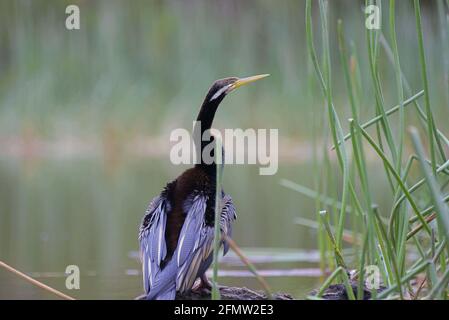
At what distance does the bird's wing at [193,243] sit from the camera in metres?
3.10

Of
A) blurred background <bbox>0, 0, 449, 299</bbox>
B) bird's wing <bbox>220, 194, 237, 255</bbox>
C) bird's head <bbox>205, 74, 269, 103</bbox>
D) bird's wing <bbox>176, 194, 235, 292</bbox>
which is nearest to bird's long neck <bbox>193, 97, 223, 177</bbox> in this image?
bird's head <bbox>205, 74, 269, 103</bbox>

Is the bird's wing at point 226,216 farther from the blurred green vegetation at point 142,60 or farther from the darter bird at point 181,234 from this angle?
the blurred green vegetation at point 142,60

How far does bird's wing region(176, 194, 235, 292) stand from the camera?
3104 mm

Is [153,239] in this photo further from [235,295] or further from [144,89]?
[144,89]

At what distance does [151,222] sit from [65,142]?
8147 mm

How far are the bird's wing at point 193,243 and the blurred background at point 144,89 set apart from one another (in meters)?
4.61

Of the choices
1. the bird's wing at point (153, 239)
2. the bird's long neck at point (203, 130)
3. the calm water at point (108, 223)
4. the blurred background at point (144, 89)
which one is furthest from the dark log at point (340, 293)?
the blurred background at point (144, 89)

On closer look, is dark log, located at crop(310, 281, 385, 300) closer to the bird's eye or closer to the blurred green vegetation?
the bird's eye

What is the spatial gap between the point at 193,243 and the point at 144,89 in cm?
747

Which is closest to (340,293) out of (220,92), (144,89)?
(220,92)

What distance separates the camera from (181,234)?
10.4 feet

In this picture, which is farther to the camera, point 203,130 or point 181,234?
point 203,130

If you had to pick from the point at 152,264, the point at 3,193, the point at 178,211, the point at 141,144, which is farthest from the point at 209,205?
the point at 141,144

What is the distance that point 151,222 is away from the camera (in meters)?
3.29
